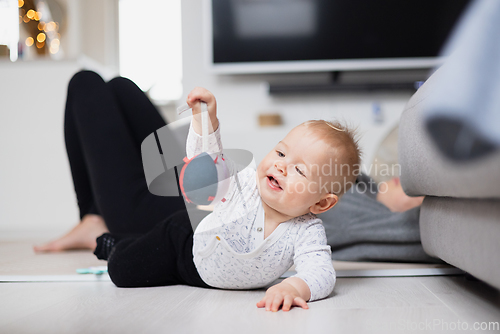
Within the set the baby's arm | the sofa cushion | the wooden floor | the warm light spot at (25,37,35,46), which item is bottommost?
the wooden floor

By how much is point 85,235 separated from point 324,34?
182 centimetres

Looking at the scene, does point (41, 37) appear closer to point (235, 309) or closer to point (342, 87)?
point (342, 87)

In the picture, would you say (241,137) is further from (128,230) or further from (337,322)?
(337,322)

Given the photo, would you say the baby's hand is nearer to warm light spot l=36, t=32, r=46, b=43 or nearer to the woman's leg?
the woman's leg

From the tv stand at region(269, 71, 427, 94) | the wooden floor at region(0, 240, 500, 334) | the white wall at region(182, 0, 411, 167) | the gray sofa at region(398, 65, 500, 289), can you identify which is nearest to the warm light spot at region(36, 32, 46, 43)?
the white wall at region(182, 0, 411, 167)

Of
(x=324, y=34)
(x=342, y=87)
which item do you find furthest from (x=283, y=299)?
(x=324, y=34)

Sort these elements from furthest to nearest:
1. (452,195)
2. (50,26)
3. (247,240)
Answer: (50,26) → (247,240) → (452,195)

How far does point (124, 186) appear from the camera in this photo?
1.05m

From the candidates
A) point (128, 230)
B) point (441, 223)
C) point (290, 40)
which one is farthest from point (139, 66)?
point (441, 223)

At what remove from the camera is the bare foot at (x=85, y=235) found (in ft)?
4.18

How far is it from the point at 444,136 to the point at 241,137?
5.88 feet

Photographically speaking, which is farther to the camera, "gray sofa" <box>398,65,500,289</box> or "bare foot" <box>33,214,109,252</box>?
"bare foot" <box>33,214,109,252</box>

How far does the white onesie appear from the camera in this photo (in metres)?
0.74

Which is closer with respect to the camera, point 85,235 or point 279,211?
point 279,211
